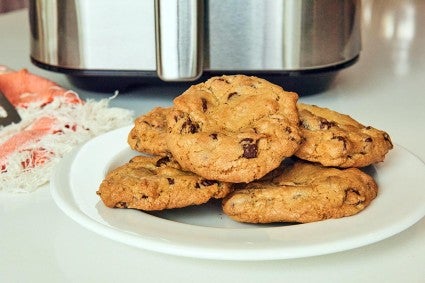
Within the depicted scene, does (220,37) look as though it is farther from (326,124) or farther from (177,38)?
(326,124)

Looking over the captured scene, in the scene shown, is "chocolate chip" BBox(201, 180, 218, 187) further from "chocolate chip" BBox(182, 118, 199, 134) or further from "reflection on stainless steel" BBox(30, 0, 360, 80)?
"reflection on stainless steel" BBox(30, 0, 360, 80)

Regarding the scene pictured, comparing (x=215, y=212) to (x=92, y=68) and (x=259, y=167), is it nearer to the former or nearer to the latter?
(x=259, y=167)

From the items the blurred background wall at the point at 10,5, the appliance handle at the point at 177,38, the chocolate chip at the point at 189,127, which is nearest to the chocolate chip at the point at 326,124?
the chocolate chip at the point at 189,127

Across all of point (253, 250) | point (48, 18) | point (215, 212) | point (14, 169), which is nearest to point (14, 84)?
point (48, 18)

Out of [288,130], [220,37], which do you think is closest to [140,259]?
[288,130]

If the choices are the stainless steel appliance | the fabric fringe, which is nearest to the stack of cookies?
the fabric fringe

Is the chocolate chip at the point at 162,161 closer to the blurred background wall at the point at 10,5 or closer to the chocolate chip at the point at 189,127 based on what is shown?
the chocolate chip at the point at 189,127
